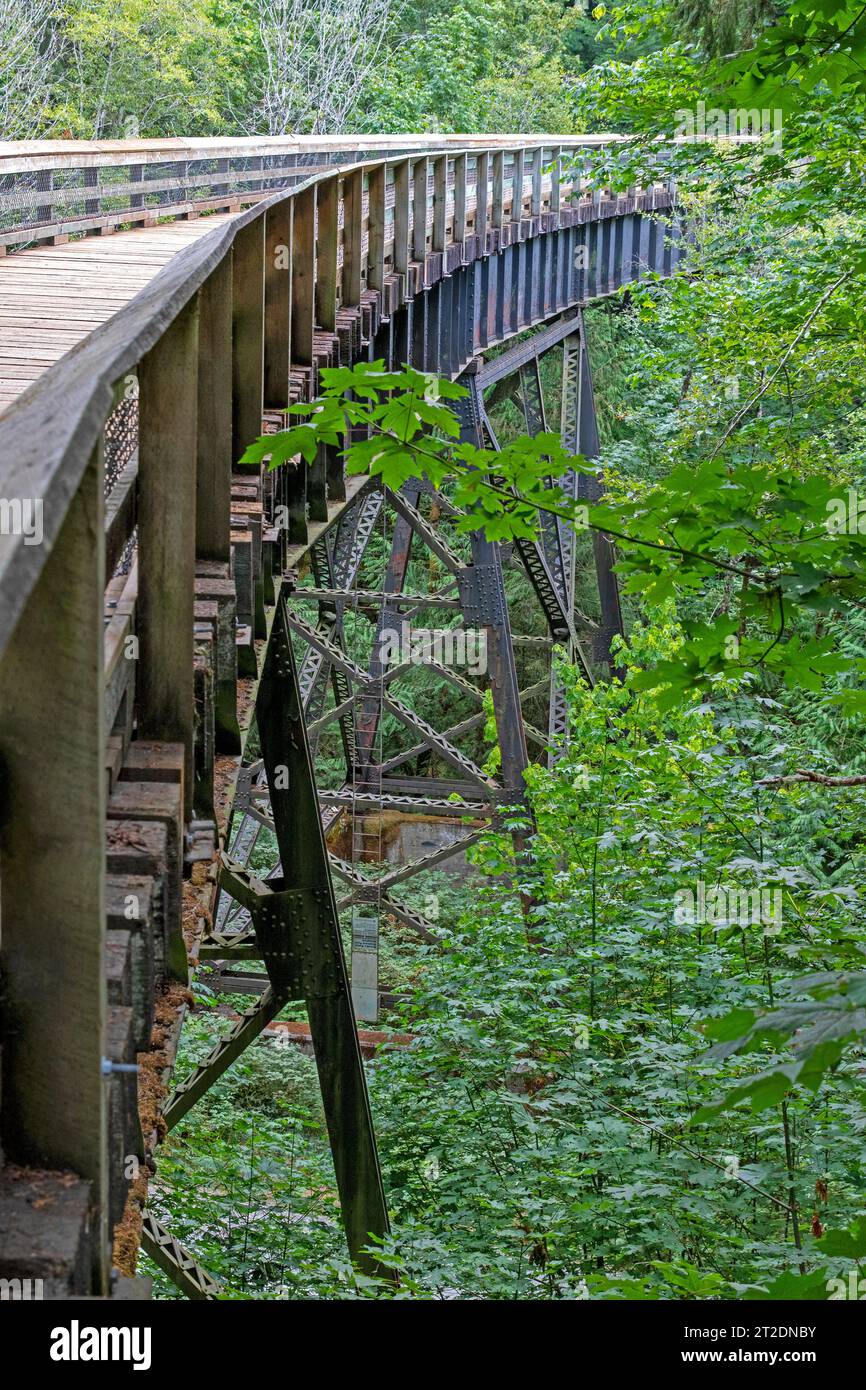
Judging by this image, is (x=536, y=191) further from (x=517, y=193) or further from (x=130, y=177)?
(x=130, y=177)

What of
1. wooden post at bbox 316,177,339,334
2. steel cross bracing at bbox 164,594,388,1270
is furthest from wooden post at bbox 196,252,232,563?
wooden post at bbox 316,177,339,334

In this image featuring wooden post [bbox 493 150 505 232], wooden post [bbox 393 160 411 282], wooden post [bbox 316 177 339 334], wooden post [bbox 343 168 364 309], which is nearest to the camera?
wooden post [bbox 316 177 339 334]

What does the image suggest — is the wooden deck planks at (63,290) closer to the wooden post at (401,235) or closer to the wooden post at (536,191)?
the wooden post at (401,235)

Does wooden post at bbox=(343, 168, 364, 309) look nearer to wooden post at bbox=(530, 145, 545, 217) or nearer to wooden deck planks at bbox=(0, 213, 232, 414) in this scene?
wooden deck planks at bbox=(0, 213, 232, 414)

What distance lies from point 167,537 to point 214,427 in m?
1.13

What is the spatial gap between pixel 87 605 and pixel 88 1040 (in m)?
0.48

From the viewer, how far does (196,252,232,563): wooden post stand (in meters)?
3.99

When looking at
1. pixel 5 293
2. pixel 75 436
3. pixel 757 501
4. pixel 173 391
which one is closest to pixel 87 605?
pixel 75 436

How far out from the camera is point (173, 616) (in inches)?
116

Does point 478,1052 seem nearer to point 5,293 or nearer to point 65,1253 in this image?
point 5,293

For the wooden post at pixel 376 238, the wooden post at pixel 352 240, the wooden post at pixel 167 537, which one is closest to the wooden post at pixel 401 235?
the wooden post at pixel 376 238

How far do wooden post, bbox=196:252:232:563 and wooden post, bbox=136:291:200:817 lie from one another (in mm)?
955

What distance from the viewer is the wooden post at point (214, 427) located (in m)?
3.99

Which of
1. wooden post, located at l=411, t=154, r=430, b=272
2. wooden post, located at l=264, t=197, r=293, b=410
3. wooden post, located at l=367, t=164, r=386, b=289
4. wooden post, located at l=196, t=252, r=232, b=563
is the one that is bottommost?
wooden post, located at l=196, t=252, r=232, b=563
